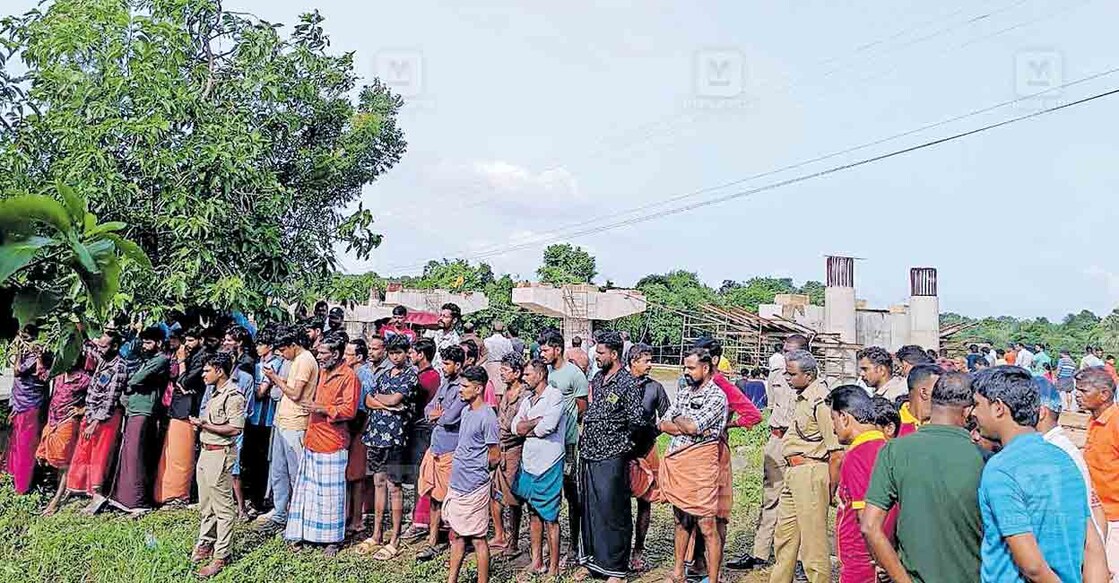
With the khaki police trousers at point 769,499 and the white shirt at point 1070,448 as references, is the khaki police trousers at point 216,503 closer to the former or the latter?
the khaki police trousers at point 769,499

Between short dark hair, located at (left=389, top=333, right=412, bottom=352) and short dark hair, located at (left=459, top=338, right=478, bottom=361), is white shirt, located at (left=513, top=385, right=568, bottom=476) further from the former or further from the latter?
short dark hair, located at (left=389, top=333, right=412, bottom=352)

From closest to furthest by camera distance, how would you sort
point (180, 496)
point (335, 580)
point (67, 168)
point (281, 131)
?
point (335, 580) < point (67, 168) < point (180, 496) < point (281, 131)

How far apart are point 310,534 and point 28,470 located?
387cm

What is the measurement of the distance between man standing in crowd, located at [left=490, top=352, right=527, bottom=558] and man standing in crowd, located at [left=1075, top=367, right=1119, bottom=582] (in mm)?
3592

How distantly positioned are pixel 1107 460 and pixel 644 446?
110 inches

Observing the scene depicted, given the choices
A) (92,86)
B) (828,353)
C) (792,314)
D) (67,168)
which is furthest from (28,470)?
(792,314)

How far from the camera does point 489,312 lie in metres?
32.5

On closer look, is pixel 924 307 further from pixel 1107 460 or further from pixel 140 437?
pixel 140 437

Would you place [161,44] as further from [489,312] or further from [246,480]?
[489,312]

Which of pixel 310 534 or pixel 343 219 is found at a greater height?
pixel 343 219

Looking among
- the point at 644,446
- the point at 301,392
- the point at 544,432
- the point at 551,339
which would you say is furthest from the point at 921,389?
the point at 301,392

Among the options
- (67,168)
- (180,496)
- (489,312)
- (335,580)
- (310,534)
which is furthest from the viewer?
(489,312)

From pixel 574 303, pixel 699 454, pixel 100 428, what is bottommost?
pixel 100 428

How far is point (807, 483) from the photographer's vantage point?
536 cm
